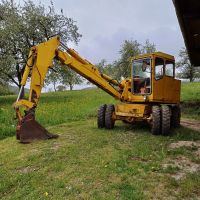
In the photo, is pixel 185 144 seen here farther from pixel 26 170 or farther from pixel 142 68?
pixel 26 170

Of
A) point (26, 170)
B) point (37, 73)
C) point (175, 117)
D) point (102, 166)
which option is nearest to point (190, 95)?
point (175, 117)

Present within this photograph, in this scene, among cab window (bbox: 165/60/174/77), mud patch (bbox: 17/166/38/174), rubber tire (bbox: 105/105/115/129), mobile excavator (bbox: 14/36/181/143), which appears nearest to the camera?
mud patch (bbox: 17/166/38/174)

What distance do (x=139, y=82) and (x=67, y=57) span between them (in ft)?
9.47

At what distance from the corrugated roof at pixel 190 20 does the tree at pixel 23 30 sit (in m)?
13.9

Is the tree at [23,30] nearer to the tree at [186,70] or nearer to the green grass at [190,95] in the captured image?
the green grass at [190,95]

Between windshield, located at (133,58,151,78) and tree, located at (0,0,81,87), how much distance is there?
46.4ft

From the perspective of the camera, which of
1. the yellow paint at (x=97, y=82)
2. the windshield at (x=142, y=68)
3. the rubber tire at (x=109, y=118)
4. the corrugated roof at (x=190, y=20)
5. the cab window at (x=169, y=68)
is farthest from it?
the cab window at (x=169, y=68)

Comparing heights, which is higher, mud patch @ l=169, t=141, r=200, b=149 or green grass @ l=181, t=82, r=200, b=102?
green grass @ l=181, t=82, r=200, b=102

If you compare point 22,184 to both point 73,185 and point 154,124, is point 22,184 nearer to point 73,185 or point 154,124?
point 73,185

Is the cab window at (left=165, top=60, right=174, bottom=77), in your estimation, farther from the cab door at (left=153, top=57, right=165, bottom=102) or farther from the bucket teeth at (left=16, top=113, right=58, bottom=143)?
the bucket teeth at (left=16, top=113, right=58, bottom=143)

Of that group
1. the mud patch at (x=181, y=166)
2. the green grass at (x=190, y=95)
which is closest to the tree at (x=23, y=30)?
the green grass at (x=190, y=95)

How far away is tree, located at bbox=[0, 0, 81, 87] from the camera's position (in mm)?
26422

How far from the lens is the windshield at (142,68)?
12.8 meters

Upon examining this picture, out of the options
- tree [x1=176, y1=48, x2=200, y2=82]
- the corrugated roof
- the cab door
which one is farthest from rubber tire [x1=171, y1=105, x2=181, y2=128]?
tree [x1=176, y1=48, x2=200, y2=82]
